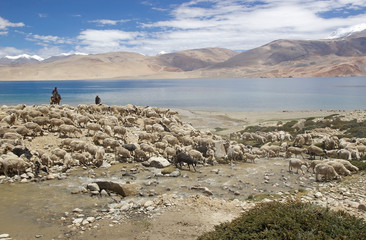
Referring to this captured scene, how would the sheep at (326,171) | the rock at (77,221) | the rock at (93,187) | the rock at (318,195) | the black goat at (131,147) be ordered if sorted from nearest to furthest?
the rock at (77,221) → the rock at (318,195) → the rock at (93,187) → the sheep at (326,171) → the black goat at (131,147)

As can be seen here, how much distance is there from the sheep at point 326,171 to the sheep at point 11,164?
39.6 feet

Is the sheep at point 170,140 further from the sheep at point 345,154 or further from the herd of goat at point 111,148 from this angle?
the sheep at point 345,154

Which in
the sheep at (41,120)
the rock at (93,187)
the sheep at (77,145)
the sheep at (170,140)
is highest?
the sheep at (41,120)

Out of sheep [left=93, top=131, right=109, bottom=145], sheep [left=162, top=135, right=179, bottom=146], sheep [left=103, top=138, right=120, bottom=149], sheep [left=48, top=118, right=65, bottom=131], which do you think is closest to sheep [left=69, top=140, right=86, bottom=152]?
sheep [left=103, top=138, right=120, bottom=149]

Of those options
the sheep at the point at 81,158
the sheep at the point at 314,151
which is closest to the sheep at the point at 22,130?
the sheep at the point at 81,158

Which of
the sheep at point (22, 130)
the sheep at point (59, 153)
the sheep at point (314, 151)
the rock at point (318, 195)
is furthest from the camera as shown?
the sheep at point (314, 151)

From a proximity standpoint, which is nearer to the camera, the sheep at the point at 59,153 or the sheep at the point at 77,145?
the sheep at the point at 59,153

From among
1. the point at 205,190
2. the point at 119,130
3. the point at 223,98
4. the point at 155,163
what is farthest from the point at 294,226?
the point at 223,98

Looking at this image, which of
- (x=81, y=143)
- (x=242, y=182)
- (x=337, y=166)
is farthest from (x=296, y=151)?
(x=81, y=143)

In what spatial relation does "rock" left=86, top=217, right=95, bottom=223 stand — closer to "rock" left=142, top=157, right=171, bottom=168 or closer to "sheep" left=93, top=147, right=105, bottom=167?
"sheep" left=93, top=147, right=105, bottom=167

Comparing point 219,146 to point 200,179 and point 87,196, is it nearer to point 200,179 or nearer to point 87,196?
point 200,179

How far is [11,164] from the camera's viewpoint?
11.9m

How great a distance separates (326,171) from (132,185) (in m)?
8.02

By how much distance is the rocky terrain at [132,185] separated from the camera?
8.71m
